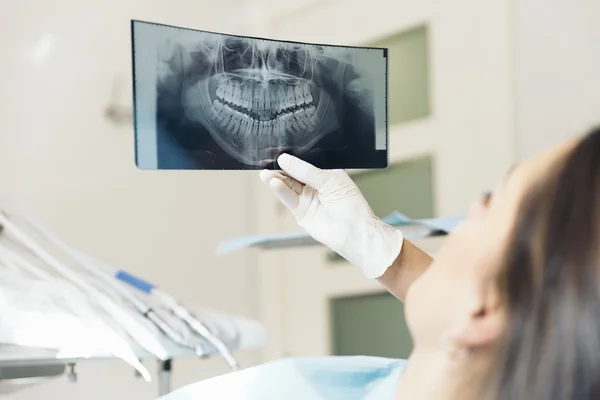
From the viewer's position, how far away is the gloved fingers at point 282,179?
944mm

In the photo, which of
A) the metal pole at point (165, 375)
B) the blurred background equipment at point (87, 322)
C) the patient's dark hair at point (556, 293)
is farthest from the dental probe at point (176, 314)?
the patient's dark hair at point (556, 293)

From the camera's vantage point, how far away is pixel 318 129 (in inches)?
38.0

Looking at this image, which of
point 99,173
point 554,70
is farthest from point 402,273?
point 99,173

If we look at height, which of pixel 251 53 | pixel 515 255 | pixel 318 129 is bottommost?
pixel 515 255

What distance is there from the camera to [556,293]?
545 mm

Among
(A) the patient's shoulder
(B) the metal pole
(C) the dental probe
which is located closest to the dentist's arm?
(A) the patient's shoulder

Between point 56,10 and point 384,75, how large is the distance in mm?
1302

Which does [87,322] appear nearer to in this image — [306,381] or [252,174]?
[306,381]

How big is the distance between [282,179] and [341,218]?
0.10 meters

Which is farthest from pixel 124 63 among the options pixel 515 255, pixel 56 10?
pixel 515 255

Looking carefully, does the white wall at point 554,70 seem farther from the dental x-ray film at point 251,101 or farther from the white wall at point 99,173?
the white wall at point 99,173

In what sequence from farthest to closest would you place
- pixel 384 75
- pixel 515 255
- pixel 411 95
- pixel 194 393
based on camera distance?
pixel 411 95 < pixel 384 75 < pixel 194 393 < pixel 515 255

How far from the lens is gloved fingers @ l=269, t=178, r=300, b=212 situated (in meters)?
0.96

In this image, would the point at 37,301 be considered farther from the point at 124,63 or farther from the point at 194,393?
the point at 124,63
